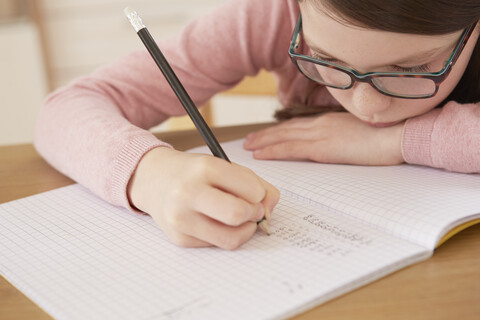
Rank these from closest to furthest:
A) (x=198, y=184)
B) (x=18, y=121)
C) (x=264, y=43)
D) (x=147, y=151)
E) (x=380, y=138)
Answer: (x=198, y=184) < (x=147, y=151) < (x=380, y=138) < (x=264, y=43) < (x=18, y=121)

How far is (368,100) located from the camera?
67 cm

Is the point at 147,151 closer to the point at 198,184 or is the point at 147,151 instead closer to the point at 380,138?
the point at 198,184

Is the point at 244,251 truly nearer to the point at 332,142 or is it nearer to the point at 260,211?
the point at 260,211

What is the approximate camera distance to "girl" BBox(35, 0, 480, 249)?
52 centimetres

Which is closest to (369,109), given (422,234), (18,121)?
(422,234)

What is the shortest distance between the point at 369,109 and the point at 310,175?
0.11 m

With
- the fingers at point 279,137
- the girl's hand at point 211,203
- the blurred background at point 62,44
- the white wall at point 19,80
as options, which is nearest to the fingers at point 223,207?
the girl's hand at point 211,203

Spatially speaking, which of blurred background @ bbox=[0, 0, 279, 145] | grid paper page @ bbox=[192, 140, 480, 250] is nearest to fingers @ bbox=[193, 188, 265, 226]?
grid paper page @ bbox=[192, 140, 480, 250]

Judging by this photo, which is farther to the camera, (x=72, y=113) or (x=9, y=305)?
(x=72, y=113)

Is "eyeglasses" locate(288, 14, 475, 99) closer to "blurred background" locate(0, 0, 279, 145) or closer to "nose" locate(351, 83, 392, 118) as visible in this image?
"nose" locate(351, 83, 392, 118)

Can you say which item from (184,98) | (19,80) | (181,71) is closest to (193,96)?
(181,71)

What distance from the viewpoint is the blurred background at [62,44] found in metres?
2.61

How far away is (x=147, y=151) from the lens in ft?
2.04

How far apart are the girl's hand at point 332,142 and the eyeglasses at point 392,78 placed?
0.27 feet
